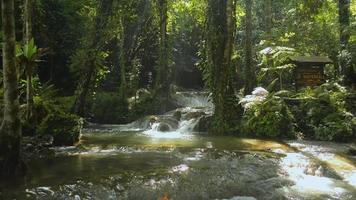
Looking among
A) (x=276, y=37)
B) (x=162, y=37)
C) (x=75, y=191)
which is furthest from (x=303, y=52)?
(x=75, y=191)

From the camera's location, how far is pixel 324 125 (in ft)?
48.7

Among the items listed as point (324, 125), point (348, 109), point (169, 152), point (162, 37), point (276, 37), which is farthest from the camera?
point (276, 37)

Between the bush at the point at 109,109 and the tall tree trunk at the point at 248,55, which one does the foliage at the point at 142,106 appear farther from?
the tall tree trunk at the point at 248,55

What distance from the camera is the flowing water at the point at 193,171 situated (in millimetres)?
7820

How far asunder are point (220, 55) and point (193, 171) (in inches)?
327

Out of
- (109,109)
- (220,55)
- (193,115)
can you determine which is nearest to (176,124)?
(193,115)

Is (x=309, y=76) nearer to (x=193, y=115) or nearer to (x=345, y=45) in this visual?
(x=345, y=45)

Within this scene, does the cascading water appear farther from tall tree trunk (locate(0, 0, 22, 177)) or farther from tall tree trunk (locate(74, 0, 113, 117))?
tall tree trunk (locate(0, 0, 22, 177))

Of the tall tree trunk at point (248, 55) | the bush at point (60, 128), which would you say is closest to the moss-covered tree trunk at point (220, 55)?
the tall tree trunk at point (248, 55)

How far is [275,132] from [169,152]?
5.01 meters

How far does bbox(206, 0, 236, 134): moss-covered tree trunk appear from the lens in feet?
54.3

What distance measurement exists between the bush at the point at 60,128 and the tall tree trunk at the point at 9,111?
407cm

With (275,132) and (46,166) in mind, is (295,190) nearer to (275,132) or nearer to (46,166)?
(46,166)

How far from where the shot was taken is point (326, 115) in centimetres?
1523
